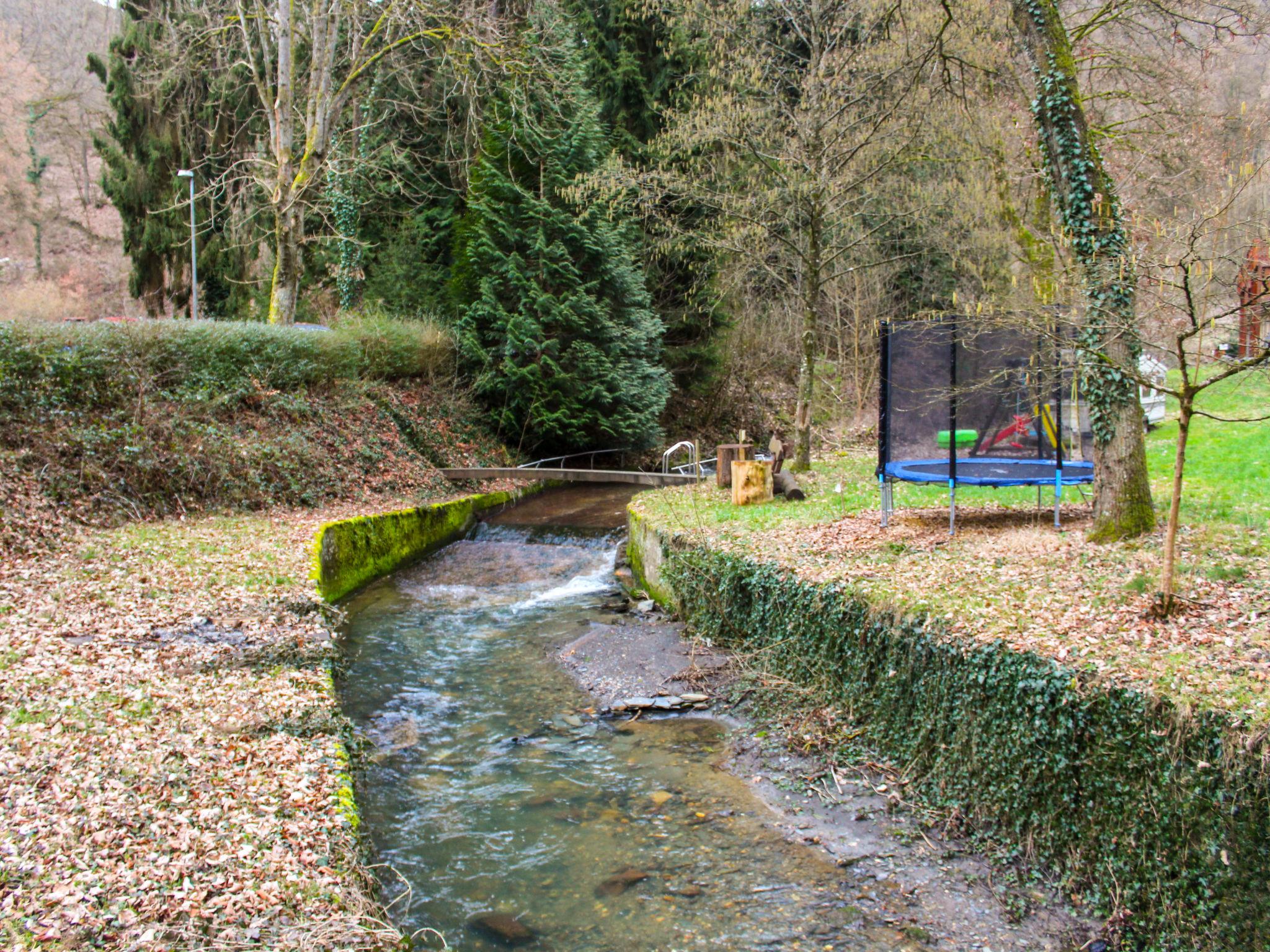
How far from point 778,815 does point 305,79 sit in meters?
25.1

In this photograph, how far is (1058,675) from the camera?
498 cm

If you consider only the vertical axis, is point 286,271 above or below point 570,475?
above

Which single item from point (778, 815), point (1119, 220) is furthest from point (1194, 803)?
point (1119, 220)

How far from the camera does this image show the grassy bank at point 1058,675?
413 centimetres

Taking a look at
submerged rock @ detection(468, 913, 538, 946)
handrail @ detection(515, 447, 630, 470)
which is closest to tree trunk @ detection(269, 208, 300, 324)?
handrail @ detection(515, 447, 630, 470)

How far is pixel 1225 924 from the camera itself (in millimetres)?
3926

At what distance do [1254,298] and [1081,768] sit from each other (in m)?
3.29

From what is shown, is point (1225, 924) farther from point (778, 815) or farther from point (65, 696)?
point (65, 696)

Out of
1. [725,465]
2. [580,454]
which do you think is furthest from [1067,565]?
[580,454]

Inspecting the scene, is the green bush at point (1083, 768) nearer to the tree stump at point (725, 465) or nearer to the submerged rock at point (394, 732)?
the submerged rock at point (394, 732)

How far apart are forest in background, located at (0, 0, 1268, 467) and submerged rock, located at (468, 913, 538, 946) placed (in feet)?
16.8

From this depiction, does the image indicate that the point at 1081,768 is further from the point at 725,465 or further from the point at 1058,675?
the point at 725,465

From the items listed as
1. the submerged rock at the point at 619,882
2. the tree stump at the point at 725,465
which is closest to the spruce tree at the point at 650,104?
the tree stump at the point at 725,465

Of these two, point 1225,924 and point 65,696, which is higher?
point 65,696
